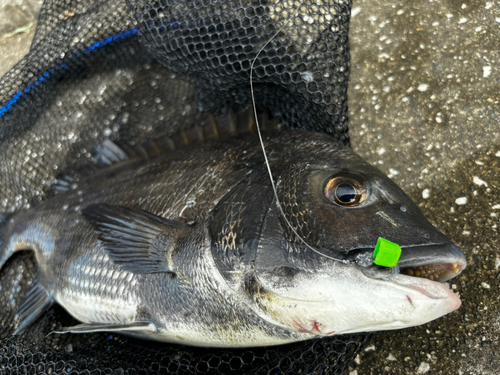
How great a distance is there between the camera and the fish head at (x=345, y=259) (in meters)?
1.37

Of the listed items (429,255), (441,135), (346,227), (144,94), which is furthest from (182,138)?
(441,135)

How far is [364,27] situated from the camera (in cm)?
308

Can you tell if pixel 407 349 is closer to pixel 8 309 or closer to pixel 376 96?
pixel 376 96

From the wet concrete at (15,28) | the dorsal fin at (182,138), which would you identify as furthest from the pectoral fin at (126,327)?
the wet concrete at (15,28)

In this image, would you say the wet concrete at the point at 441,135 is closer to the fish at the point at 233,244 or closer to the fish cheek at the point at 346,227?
the fish at the point at 233,244

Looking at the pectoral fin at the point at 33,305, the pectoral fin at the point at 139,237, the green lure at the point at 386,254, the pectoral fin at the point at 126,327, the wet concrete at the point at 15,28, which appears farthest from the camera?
the wet concrete at the point at 15,28

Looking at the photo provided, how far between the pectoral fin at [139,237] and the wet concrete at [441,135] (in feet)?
4.62

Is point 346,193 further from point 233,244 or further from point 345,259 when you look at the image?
point 233,244

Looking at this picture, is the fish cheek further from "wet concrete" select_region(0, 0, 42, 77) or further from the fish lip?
"wet concrete" select_region(0, 0, 42, 77)

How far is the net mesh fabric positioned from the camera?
2031mm

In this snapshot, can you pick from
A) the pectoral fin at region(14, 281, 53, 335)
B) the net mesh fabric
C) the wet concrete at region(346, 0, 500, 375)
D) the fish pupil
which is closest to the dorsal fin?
the net mesh fabric

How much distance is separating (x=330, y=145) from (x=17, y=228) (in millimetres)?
2175

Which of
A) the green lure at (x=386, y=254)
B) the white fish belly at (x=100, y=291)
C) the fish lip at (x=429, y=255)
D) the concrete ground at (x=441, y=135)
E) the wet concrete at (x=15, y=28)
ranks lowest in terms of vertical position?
the concrete ground at (x=441, y=135)

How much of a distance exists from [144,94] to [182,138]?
2.08 feet
